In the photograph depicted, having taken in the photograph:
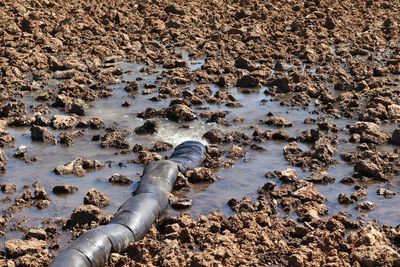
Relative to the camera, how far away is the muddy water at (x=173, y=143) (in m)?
9.35

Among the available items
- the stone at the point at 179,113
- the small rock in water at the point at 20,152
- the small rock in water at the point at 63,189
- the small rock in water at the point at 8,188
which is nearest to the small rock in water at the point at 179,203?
the small rock in water at the point at 63,189

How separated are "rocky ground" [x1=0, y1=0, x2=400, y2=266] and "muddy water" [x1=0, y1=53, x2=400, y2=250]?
13 centimetres

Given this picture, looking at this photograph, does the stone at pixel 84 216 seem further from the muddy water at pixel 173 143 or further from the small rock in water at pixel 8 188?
the small rock in water at pixel 8 188

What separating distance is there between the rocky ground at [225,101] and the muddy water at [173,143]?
13 cm

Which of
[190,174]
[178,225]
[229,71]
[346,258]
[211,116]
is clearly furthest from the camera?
[229,71]

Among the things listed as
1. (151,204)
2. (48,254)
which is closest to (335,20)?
(151,204)

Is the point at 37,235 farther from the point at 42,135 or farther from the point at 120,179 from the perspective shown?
the point at 42,135

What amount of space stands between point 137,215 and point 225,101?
538 centimetres

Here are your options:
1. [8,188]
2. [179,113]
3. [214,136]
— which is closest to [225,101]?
[179,113]

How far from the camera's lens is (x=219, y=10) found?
822 inches

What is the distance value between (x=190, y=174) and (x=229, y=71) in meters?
5.38

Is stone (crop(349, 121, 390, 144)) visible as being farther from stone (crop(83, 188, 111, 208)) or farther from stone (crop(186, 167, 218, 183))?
stone (crop(83, 188, 111, 208))

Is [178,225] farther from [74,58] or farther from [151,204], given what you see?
[74,58]

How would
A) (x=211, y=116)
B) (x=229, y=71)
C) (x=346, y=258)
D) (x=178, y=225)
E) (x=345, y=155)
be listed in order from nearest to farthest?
(x=346, y=258), (x=178, y=225), (x=345, y=155), (x=211, y=116), (x=229, y=71)
